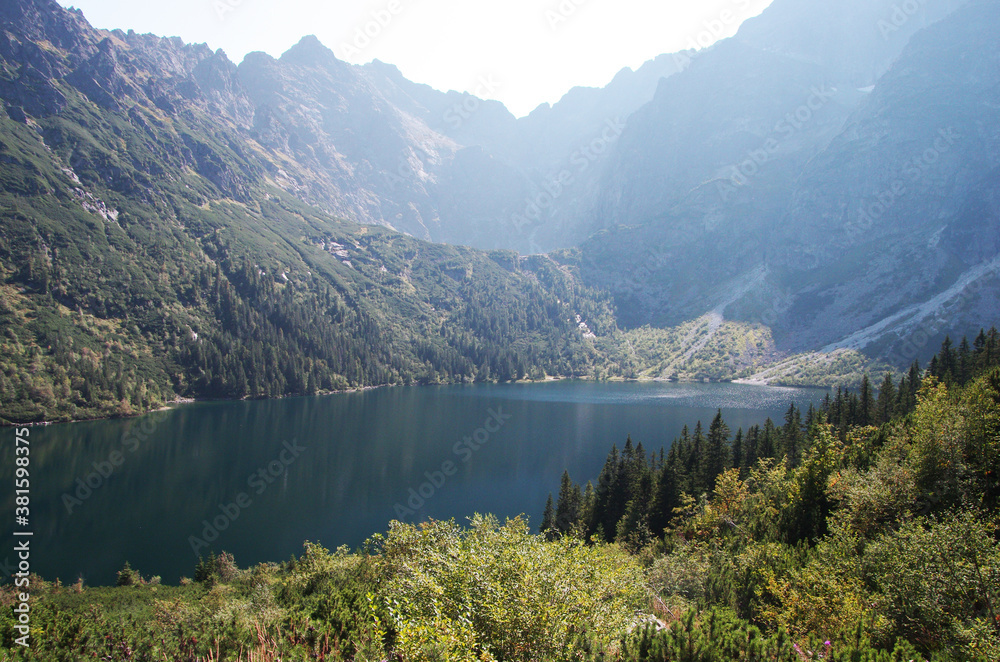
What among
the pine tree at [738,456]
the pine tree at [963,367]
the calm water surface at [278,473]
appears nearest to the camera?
the calm water surface at [278,473]

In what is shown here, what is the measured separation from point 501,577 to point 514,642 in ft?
7.97

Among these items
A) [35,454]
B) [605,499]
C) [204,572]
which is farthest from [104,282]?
[605,499]

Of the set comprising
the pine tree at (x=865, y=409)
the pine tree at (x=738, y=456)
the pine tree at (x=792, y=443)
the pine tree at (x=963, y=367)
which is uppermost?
the pine tree at (x=963, y=367)

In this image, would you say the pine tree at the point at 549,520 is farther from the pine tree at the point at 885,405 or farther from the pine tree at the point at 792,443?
the pine tree at the point at 885,405

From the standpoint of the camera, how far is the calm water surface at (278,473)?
61.0m

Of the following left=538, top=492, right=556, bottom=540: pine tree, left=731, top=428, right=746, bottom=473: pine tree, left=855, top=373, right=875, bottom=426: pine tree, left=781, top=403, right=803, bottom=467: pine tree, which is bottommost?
left=538, top=492, right=556, bottom=540: pine tree

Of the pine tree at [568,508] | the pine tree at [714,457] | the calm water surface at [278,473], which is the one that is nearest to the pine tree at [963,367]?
the pine tree at [714,457]

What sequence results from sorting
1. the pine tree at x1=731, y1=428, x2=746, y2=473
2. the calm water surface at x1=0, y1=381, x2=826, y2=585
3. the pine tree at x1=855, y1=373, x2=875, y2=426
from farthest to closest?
the pine tree at x1=731, y1=428, x2=746, y2=473 → the pine tree at x1=855, y1=373, x2=875, y2=426 → the calm water surface at x1=0, y1=381, x2=826, y2=585

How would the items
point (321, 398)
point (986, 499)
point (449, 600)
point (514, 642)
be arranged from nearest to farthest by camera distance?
point (514, 642), point (449, 600), point (986, 499), point (321, 398)

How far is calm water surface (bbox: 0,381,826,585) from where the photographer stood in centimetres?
6097

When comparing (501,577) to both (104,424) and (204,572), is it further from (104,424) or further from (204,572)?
(104,424)

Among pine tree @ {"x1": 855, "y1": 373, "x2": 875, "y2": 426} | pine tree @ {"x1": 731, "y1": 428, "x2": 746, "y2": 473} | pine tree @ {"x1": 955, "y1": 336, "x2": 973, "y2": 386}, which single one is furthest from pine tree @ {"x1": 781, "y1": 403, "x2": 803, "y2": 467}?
pine tree @ {"x1": 955, "y1": 336, "x2": 973, "y2": 386}

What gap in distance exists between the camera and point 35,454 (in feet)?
302

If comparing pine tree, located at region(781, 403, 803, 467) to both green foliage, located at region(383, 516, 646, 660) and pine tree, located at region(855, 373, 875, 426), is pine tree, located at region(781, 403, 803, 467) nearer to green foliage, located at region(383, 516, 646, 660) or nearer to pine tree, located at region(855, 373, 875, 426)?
pine tree, located at region(855, 373, 875, 426)
